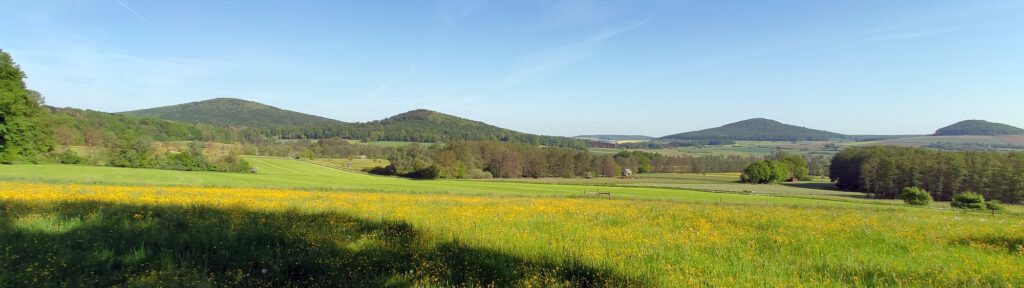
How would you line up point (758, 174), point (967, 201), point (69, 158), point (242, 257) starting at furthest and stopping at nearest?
point (758, 174), point (69, 158), point (967, 201), point (242, 257)

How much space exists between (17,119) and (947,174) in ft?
404

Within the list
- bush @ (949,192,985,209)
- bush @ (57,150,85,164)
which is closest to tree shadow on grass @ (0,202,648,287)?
bush @ (57,150,85,164)

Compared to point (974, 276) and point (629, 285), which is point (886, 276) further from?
point (629, 285)

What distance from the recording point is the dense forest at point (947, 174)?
68.7 m

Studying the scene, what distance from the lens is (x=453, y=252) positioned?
7.30 meters

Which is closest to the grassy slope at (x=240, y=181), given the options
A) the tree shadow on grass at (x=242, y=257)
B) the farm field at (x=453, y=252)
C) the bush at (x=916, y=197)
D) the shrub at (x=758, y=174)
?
the bush at (x=916, y=197)

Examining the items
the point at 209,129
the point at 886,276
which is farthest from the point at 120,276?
the point at 209,129

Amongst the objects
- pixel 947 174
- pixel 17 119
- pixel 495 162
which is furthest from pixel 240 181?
pixel 947 174

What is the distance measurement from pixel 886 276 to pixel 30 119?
60033 millimetres

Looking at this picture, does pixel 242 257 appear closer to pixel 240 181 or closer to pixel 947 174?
pixel 240 181

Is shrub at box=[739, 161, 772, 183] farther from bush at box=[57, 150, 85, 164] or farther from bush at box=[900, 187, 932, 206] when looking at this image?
bush at box=[57, 150, 85, 164]

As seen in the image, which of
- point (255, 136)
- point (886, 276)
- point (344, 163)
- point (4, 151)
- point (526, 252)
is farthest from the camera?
point (255, 136)

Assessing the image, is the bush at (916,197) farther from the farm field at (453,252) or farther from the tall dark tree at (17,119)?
the tall dark tree at (17,119)

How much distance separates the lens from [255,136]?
144625 mm
